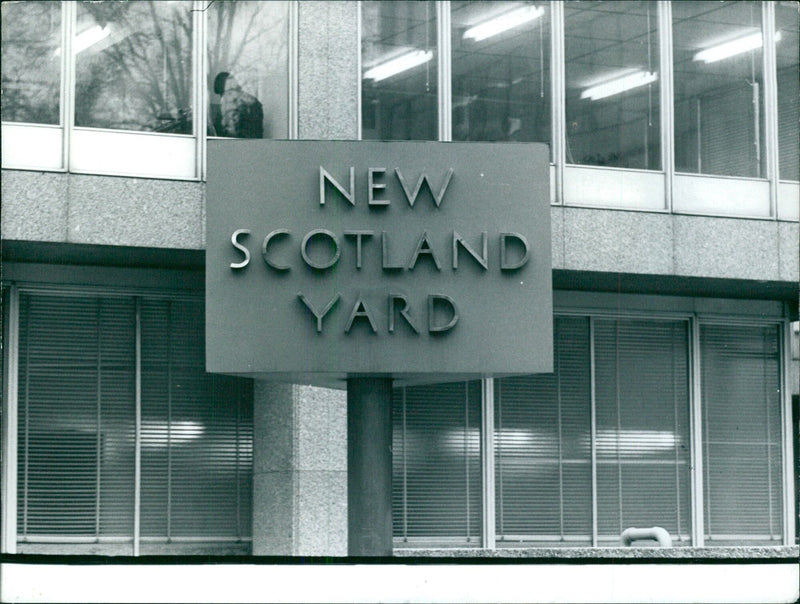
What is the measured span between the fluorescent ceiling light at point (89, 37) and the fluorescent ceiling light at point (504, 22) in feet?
14.5

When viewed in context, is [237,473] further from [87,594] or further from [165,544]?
[87,594]

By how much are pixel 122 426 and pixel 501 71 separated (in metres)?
6.31

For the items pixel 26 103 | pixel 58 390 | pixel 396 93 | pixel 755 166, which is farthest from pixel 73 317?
pixel 755 166

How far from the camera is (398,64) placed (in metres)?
16.9

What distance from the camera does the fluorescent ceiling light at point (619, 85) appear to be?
17.7 meters

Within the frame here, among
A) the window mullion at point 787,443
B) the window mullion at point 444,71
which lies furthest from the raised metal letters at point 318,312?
the window mullion at point 787,443

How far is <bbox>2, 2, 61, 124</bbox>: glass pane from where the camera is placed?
50.4 feet

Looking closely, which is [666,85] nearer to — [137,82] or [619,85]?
[619,85]

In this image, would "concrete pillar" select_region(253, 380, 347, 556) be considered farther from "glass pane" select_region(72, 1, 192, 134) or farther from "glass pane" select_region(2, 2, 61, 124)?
"glass pane" select_region(2, 2, 61, 124)

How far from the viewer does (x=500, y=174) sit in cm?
1318

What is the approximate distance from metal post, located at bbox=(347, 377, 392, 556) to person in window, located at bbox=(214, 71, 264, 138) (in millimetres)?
4352

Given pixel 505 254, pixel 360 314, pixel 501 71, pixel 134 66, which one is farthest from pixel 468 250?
pixel 134 66

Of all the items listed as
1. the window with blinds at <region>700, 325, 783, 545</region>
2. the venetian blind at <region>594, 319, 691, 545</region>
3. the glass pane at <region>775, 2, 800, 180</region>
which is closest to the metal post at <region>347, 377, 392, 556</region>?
the venetian blind at <region>594, 319, 691, 545</region>

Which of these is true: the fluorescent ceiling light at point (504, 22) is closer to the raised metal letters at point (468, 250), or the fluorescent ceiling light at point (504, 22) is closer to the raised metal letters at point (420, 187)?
the raised metal letters at point (420, 187)
